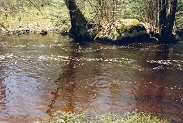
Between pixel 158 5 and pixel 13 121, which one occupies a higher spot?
pixel 158 5

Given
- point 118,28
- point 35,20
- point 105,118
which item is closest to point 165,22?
point 118,28

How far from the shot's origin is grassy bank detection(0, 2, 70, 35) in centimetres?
2070

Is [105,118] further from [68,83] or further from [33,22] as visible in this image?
[33,22]

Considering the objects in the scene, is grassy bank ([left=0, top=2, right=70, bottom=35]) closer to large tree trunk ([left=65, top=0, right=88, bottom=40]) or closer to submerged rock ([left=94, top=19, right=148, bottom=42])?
large tree trunk ([left=65, top=0, right=88, bottom=40])

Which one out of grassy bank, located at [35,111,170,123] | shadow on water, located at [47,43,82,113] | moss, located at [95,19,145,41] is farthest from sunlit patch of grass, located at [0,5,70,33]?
grassy bank, located at [35,111,170,123]

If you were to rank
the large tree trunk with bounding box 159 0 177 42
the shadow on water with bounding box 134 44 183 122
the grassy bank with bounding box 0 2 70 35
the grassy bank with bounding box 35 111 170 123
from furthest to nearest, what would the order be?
the grassy bank with bounding box 0 2 70 35 < the large tree trunk with bounding box 159 0 177 42 < the shadow on water with bounding box 134 44 183 122 < the grassy bank with bounding box 35 111 170 123

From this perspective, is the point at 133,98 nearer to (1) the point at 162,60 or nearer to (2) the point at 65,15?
(1) the point at 162,60

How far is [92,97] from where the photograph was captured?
9055 millimetres

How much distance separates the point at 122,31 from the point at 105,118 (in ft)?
39.2

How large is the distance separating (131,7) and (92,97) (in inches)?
484

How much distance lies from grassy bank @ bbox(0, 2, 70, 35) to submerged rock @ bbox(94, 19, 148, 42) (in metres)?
3.24

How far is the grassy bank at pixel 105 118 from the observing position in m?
7.13

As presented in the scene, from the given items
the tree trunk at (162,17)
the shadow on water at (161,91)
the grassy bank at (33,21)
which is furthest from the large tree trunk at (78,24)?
the shadow on water at (161,91)

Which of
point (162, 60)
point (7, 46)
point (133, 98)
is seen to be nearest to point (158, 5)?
point (162, 60)
